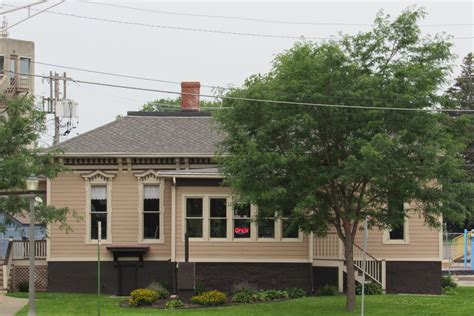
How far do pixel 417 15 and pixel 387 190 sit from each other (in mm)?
4900

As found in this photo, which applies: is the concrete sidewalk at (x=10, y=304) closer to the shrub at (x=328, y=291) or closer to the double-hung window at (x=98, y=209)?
the double-hung window at (x=98, y=209)

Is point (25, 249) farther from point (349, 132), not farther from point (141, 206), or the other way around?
point (349, 132)

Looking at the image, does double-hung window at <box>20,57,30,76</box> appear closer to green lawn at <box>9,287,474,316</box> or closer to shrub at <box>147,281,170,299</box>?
shrub at <box>147,281,170,299</box>

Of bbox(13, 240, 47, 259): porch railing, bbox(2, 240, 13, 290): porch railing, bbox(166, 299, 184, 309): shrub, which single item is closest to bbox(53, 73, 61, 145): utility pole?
bbox(13, 240, 47, 259): porch railing

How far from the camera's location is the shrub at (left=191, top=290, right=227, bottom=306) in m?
30.2

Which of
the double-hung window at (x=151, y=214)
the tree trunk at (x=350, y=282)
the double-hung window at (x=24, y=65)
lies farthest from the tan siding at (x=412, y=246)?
the double-hung window at (x=24, y=65)

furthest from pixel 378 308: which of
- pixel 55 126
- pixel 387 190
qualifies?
pixel 55 126

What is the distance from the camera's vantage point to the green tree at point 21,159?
28906 millimetres

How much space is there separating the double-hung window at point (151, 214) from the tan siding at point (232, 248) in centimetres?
226

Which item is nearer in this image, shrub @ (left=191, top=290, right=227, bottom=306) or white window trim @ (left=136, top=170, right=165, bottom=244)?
shrub @ (left=191, top=290, right=227, bottom=306)

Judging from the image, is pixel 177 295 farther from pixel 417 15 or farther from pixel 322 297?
pixel 417 15

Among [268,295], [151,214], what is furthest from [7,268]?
[268,295]

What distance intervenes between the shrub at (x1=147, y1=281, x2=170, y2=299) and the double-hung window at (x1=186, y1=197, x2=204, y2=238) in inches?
81.3

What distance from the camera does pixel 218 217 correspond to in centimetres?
3466
